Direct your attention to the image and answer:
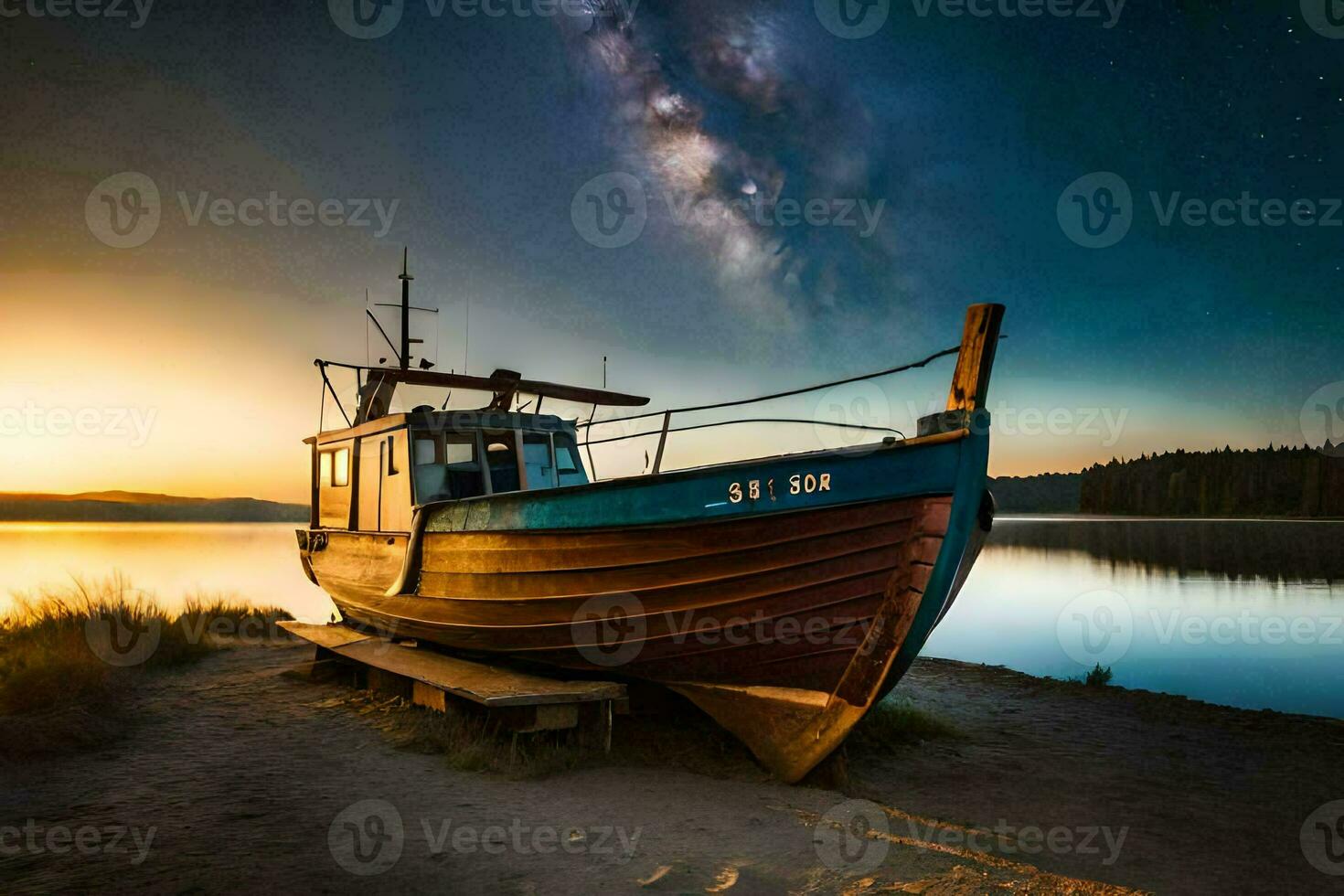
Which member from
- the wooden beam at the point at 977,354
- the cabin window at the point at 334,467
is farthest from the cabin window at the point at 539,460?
the wooden beam at the point at 977,354

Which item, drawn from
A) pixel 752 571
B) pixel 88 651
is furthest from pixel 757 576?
pixel 88 651

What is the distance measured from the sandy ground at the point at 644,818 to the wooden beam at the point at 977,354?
282 cm

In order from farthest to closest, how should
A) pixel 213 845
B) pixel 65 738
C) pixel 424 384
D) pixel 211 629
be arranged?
1. pixel 211 629
2. pixel 424 384
3. pixel 65 738
4. pixel 213 845

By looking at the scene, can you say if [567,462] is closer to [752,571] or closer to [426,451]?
[426,451]

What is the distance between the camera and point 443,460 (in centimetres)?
903

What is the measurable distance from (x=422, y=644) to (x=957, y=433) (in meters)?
6.56

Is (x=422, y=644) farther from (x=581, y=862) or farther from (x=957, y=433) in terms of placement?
(x=957, y=433)

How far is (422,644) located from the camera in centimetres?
906

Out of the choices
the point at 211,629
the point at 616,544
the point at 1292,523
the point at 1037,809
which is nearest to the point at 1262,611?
the point at 1037,809

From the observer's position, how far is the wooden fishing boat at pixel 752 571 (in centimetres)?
529

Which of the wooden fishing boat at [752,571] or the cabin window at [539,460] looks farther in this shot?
the cabin window at [539,460]

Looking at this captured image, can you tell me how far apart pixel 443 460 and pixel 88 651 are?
200 inches

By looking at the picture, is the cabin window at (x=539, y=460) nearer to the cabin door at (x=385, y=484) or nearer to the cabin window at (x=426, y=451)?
the cabin window at (x=426, y=451)

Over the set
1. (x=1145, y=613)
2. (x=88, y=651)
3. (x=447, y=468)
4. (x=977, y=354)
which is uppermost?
(x=977, y=354)
